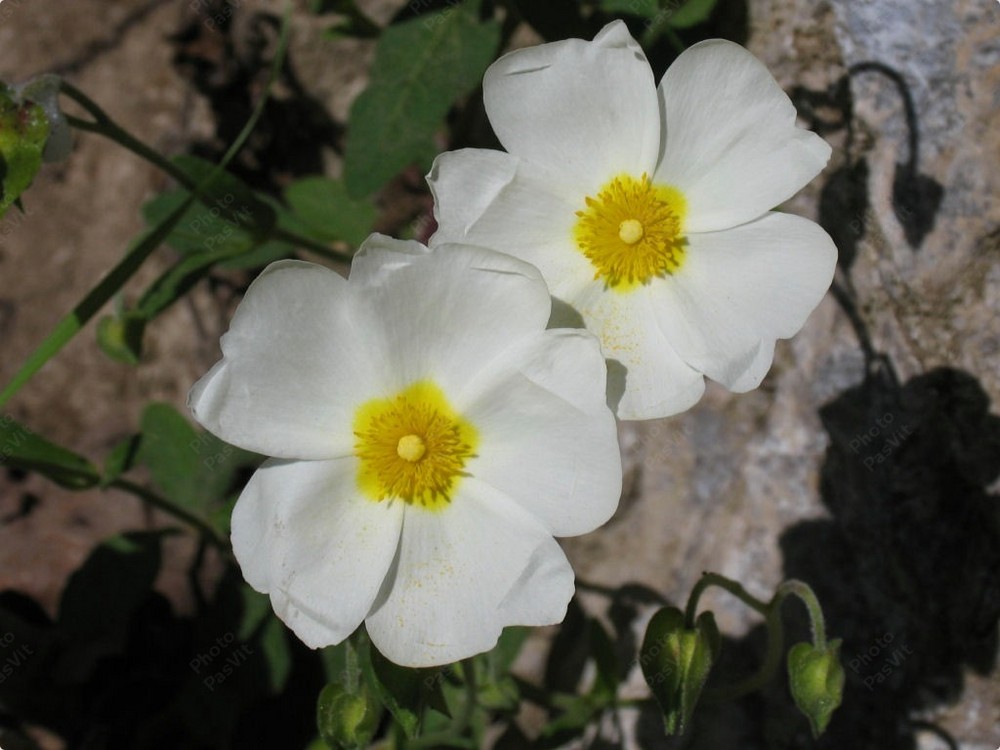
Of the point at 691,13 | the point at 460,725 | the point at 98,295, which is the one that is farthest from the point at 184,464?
the point at 691,13

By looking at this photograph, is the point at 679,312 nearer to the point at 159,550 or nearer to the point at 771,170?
the point at 771,170

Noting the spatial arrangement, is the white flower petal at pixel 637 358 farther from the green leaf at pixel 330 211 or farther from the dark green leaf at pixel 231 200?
the green leaf at pixel 330 211

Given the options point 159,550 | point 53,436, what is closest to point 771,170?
point 159,550

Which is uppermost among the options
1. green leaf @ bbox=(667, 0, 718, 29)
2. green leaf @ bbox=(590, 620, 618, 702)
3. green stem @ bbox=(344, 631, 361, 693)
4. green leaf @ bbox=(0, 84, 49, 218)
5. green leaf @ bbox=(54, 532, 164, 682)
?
green leaf @ bbox=(0, 84, 49, 218)

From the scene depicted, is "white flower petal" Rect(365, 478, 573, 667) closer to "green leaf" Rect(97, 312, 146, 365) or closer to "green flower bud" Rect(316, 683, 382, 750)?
"green flower bud" Rect(316, 683, 382, 750)

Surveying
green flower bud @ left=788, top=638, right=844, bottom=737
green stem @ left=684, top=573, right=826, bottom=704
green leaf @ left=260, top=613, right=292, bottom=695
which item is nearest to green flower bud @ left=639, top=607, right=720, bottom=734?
green stem @ left=684, top=573, right=826, bottom=704

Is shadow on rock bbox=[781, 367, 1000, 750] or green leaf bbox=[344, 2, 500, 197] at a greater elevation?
green leaf bbox=[344, 2, 500, 197]
